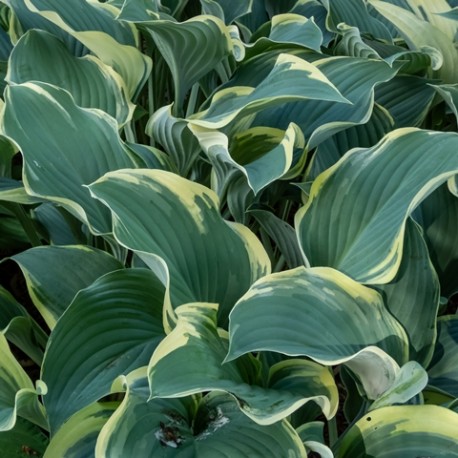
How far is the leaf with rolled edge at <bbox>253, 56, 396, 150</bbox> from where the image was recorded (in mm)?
1046

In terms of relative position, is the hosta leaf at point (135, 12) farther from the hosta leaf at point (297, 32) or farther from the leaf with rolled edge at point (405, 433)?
the leaf with rolled edge at point (405, 433)

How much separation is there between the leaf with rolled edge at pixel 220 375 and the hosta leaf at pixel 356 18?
0.72 meters

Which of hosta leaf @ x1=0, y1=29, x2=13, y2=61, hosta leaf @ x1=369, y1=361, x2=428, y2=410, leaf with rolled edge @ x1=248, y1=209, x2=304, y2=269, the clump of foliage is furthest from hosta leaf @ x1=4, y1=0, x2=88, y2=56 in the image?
hosta leaf @ x1=369, y1=361, x2=428, y2=410

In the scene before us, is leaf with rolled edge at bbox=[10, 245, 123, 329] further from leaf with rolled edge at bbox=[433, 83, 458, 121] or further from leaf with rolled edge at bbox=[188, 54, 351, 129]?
Answer: leaf with rolled edge at bbox=[433, 83, 458, 121]

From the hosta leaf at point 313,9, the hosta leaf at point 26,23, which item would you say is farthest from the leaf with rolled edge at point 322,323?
the hosta leaf at point 313,9

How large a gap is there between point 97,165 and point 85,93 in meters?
0.21

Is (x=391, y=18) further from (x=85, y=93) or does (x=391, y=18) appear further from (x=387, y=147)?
(x=85, y=93)

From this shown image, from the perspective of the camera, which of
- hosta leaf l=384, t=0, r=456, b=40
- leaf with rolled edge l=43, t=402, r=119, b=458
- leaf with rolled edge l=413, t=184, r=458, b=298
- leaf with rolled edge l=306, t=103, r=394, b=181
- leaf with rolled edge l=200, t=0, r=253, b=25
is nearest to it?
leaf with rolled edge l=43, t=402, r=119, b=458

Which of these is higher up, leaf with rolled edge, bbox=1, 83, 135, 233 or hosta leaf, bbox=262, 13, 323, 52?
hosta leaf, bbox=262, 13, 323, 52

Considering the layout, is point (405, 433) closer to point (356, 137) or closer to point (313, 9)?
point (356, 137)

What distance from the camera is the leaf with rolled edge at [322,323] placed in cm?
74

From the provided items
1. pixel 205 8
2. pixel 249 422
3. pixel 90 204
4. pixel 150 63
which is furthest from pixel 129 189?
pixel 205 8

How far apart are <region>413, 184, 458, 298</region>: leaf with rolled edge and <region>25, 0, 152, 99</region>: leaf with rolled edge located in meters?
0.52

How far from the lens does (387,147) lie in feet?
3.01
